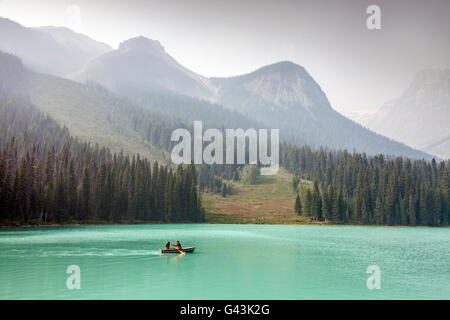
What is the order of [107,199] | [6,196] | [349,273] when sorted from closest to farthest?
[349,273] < [6,196] < [107,199]

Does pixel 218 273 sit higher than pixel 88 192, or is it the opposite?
pixel 88 192

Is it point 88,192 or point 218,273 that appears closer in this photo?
point 218,273

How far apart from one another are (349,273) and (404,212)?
466ft

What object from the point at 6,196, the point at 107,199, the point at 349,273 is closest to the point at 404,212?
the point at 107,199

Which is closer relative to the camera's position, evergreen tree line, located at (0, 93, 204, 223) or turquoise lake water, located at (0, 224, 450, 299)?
turquoise lake water, located at (0, 224, 450, 299)

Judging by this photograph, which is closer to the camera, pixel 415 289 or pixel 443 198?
pixel 415 289

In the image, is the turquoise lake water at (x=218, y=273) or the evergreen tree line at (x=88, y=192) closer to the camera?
the turquoise lake water at (x=218, y=273)

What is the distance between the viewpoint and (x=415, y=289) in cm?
3559

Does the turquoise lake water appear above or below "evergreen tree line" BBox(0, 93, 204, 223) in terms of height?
below

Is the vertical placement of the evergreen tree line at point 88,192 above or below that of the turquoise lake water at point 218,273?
above
